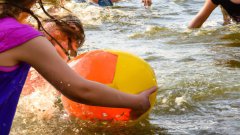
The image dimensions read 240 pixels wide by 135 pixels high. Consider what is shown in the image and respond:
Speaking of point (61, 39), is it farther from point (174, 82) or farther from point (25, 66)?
point (25, 66)

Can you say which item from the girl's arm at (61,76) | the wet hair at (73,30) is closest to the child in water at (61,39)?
the wet hair at (73,30)

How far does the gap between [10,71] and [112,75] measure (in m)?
1.28

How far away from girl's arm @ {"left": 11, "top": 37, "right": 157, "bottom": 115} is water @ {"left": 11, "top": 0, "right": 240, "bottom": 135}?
1.13 meters

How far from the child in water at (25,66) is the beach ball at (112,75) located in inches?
32.6

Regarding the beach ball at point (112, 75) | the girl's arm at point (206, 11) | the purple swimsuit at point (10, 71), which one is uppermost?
the purple swimsuit at point (10, 71)

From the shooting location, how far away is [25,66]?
9.39 feet

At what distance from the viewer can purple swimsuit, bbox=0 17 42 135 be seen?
2701 millimetres

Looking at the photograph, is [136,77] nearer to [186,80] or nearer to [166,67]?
[186,80]

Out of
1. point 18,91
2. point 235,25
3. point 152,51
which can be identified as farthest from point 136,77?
point 235,25

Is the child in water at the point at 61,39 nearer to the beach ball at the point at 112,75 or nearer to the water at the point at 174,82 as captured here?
the water at the point at 174,82

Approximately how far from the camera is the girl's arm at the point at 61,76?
2729 mm

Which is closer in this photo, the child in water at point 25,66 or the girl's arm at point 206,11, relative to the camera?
the child in water at point 25,66

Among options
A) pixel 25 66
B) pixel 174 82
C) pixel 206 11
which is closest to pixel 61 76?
pixel 25 66

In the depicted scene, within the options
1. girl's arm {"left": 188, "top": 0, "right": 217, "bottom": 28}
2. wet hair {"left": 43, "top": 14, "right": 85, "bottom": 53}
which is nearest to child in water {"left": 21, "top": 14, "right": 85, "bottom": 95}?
wet hair {"left": 43, "top": 14, "right": 85, "bottom": 53}
